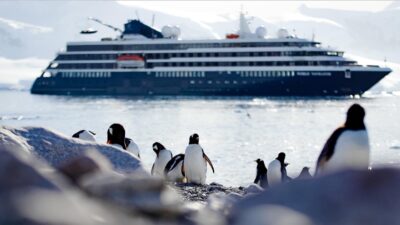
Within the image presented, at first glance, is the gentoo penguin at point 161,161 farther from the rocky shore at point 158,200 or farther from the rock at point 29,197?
the rock at point 29,197

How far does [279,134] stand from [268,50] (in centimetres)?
5409

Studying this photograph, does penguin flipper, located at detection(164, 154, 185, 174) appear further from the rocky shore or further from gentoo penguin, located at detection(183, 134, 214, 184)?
the rocky shore

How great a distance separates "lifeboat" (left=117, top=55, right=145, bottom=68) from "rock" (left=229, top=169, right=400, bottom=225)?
91.0 metres

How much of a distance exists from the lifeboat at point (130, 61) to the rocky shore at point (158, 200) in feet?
297

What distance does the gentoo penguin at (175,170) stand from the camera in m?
13.8

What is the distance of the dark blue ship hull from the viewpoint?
287ft

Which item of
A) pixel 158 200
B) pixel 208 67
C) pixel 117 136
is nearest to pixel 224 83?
pixel 208 67

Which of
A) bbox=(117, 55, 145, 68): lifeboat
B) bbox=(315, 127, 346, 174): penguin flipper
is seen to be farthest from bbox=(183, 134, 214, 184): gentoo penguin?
bbox=(117, 55, 145, 68): lifeboat

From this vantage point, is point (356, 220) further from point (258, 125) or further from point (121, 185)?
point (258, 125)

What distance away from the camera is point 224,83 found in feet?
294

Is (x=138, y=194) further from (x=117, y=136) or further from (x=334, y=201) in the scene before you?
(x=117, y=136)

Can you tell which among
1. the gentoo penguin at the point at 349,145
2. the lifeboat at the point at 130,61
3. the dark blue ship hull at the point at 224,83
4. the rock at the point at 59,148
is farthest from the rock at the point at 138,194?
the lifeboat at the point at 130,61

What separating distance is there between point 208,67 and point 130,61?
9543 mm

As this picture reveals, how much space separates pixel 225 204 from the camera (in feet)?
12.8
